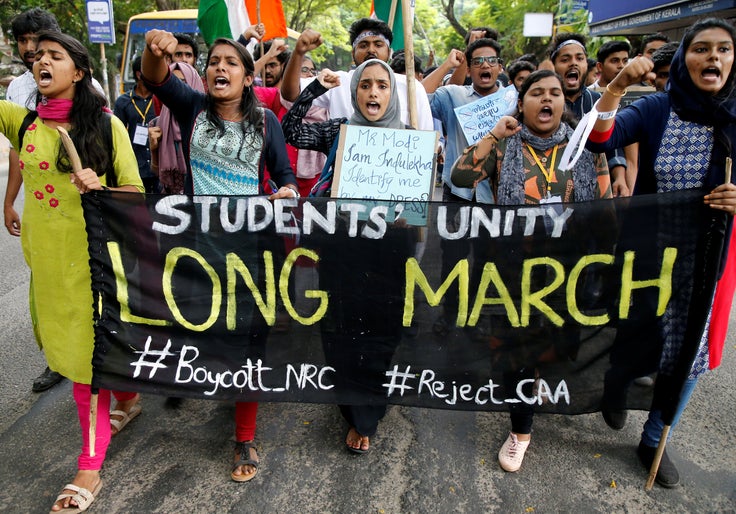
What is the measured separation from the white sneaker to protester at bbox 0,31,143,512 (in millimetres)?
1776

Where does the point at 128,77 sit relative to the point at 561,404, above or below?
above

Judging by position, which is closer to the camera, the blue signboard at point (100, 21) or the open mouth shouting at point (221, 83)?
the open mouth shouting at point (221, 83)

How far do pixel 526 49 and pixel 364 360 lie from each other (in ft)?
65.5

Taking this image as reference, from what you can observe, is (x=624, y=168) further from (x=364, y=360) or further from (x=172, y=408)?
(x=172, y=408)

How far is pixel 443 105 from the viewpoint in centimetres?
394

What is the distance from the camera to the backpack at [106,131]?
2.36 meters

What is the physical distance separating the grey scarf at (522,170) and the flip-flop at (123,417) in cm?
214

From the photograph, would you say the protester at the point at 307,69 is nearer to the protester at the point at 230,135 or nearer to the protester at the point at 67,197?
the protester at the point at 230,135

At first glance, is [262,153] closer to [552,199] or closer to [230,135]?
[230,135]

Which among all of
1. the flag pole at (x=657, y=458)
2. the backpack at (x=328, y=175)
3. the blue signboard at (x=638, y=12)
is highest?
the blue signboard at (x=638, y=12)

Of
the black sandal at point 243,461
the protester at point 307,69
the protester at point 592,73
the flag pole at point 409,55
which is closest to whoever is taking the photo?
the black sandal at point 243,461

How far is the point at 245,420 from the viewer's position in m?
2.64

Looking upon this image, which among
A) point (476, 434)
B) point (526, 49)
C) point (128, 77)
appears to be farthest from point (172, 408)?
point (526, 49)

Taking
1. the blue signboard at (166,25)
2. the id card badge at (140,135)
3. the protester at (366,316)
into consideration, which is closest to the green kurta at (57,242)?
the protester at (366,316)
